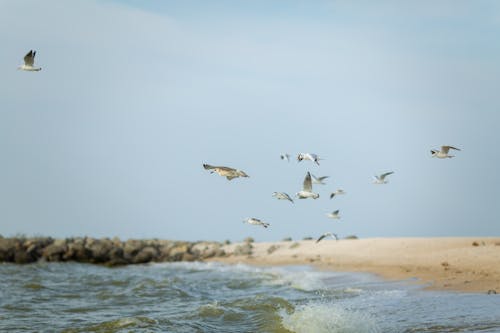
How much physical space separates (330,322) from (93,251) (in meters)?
21.9

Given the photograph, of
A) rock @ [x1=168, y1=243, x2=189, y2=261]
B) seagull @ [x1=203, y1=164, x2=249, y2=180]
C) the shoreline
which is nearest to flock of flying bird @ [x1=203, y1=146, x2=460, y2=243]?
seagull @ [x1=203, y1=164, x2=249, y2=180]

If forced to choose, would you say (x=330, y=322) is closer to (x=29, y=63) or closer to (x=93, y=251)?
(x=29, y=63)

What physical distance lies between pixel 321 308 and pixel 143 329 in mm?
2817

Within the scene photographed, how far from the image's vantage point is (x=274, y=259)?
86.5 ft

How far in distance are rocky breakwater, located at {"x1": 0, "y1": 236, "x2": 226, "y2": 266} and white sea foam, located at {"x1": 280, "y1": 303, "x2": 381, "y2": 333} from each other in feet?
66.3

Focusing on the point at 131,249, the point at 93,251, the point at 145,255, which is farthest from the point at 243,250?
the point at 93,251

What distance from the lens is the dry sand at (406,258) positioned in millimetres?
13773

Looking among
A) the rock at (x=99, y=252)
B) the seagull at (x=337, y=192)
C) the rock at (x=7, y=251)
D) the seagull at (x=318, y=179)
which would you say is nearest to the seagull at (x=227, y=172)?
the seagull at (x=318, y=179)

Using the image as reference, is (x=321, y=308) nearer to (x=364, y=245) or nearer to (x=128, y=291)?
(x=128, y=291)

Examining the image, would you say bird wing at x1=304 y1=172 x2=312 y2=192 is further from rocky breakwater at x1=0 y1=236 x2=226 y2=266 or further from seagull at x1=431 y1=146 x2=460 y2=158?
rocky breakwater at x1=0 y1=236 x2=226 y2=266

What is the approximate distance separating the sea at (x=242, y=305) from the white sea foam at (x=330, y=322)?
0.01 m

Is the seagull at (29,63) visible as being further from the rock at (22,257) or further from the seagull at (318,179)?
the rock at (22,257)

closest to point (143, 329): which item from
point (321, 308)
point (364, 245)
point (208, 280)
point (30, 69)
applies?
point (321, 308)

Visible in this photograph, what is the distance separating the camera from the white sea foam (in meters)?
9.38
